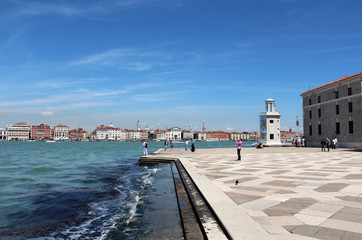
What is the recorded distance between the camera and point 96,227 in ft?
21.5

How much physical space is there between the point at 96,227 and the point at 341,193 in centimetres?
627

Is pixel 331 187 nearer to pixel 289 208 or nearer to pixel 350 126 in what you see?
pixel 289 208

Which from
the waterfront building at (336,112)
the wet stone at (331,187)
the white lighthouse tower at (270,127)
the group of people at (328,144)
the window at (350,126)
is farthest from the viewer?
the white lighthouse tower at (270,127)

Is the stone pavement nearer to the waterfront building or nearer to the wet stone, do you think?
the wet stone

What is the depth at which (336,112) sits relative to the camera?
3956 cm

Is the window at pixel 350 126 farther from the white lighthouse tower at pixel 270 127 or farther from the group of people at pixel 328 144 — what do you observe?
the white lighthouse tower at pixel 270 127

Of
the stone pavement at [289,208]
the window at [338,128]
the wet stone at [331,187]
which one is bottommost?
the wet stone at [331,187]

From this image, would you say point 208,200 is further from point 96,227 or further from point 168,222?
point 96,227

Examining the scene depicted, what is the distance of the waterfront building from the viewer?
35500 millimetres

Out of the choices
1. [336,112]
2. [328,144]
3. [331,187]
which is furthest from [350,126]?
[331,187]

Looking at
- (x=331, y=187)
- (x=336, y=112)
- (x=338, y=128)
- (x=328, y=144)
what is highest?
(x=336, y=112)

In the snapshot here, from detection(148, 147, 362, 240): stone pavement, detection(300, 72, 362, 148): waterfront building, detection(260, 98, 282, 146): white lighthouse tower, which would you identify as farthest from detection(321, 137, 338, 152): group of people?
detection(148, 147, 362, 240): stone pavement

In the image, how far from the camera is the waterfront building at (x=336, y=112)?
116 ft

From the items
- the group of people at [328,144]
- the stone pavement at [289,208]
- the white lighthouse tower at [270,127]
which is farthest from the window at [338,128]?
the stone pavement at [289,208]
